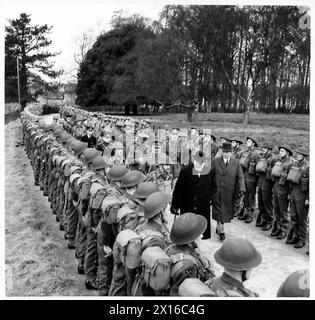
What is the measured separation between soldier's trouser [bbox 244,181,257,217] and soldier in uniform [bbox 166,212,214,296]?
4854mm

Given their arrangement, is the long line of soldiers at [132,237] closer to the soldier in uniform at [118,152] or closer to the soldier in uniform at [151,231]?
the soldier in uniform at [151,231]

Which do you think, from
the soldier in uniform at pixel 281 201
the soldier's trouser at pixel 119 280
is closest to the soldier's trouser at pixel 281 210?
the soldier in uniform at pixel 281 201

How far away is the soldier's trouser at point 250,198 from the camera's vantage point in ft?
28.6

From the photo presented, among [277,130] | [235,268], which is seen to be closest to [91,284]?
[235,268]

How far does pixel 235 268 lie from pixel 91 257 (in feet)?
10.5

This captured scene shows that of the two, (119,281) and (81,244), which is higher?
(119,281)

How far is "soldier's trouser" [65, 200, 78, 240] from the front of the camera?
23.6 ft

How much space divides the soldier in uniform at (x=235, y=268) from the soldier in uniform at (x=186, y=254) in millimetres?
321

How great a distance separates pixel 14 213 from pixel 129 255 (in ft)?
21.9

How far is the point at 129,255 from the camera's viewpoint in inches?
160

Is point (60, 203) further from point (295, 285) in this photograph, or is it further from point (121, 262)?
point (295, 285)

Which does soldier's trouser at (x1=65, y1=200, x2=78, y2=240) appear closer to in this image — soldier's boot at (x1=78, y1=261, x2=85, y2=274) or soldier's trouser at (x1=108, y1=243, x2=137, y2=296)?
soldier's boot at (x1=78, y1=261, x2=85, y2=274)

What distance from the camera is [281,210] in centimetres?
771
